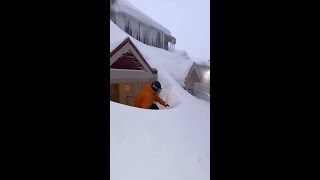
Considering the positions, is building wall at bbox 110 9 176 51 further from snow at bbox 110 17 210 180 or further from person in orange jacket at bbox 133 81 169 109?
snow at bbox 110 17 210 180

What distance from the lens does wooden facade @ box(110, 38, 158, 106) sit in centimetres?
288

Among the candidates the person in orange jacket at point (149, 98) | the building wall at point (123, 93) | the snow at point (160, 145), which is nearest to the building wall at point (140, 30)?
the building wall at point (123, 93)

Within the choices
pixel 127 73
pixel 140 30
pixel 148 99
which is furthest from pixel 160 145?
pixel 140 30

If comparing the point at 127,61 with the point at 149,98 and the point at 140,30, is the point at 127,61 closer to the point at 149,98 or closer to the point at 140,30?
the point at 149,98

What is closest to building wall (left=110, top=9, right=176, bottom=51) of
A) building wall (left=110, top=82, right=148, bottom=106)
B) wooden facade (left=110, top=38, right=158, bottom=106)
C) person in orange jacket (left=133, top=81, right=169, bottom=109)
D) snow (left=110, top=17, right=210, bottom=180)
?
wooden facade (left=110, top=38, right=158, bottom=106)
